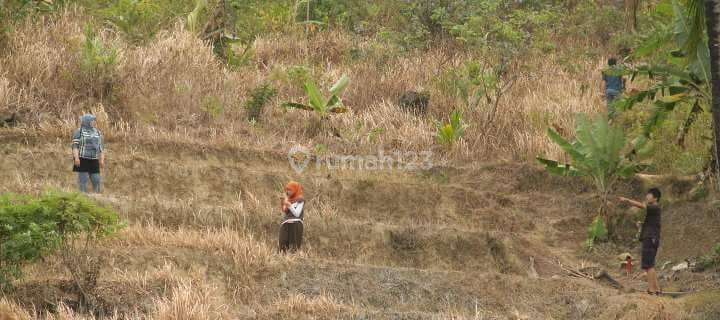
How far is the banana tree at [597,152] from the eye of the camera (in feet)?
49.2

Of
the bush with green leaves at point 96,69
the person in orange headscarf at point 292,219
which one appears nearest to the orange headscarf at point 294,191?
the person in orange headscarf at point 292,219

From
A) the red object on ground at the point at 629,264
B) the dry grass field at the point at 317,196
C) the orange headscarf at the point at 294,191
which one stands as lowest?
the red object on ground at the point at 629,264

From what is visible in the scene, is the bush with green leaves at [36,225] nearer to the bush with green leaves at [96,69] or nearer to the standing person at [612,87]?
the bush with green leaves at [96,69]

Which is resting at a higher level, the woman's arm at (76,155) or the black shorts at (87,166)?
the woman's arm at (76,155)

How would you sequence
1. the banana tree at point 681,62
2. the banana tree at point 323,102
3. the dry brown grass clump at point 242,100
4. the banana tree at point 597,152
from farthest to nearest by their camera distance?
1. the banana tree at point 323,102
2. the dry brown grass clump at point 242,100
3. the banana tree at point 597,152
4. the banana tree at point 681,62

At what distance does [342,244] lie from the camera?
14234 mm

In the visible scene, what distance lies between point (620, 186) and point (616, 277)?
8.83 feet

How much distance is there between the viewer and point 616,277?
564 inches

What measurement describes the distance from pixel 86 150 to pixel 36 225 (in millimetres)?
4099

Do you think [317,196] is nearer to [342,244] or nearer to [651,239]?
[342,244]

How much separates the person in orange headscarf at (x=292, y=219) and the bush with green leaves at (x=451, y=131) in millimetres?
5637

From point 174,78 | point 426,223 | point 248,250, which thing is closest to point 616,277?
point 426,223

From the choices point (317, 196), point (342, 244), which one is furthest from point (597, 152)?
point (317, 196)

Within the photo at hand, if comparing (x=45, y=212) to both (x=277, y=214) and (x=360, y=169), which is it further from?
(x=360, y=169)
